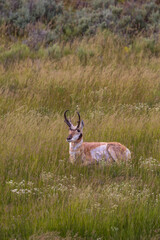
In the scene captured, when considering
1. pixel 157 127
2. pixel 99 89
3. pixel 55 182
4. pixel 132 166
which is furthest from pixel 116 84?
pixel 55 182

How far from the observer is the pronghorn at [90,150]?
688 cm

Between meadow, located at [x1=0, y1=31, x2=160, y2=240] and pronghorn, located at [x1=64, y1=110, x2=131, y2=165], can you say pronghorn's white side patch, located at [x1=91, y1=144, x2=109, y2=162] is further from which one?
meadow, located at [x1=0, y1=31, x2=160, y2=240]

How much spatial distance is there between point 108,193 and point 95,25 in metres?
11.4

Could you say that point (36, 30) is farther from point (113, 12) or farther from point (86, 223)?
point (86, 223)

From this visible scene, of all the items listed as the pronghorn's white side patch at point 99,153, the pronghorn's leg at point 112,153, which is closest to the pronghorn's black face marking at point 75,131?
the pronghorn's white side patch at point 99,153

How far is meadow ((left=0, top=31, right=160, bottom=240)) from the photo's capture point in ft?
15.9

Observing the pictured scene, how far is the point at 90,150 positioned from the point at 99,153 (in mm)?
181

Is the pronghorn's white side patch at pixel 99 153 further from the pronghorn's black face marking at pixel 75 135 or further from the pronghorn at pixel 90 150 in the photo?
the pronghorn's black face marking at pixel 75 135

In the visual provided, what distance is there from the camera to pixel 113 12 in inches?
664

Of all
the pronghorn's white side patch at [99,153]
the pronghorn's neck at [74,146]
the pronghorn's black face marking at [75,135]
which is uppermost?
the pronghorn's black face marking at [75,135]

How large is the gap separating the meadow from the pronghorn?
18 cm

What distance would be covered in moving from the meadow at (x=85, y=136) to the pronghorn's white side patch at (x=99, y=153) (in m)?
0.43

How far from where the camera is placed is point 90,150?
7.20 meters

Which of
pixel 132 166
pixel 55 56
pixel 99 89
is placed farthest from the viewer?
pixel 55 56
